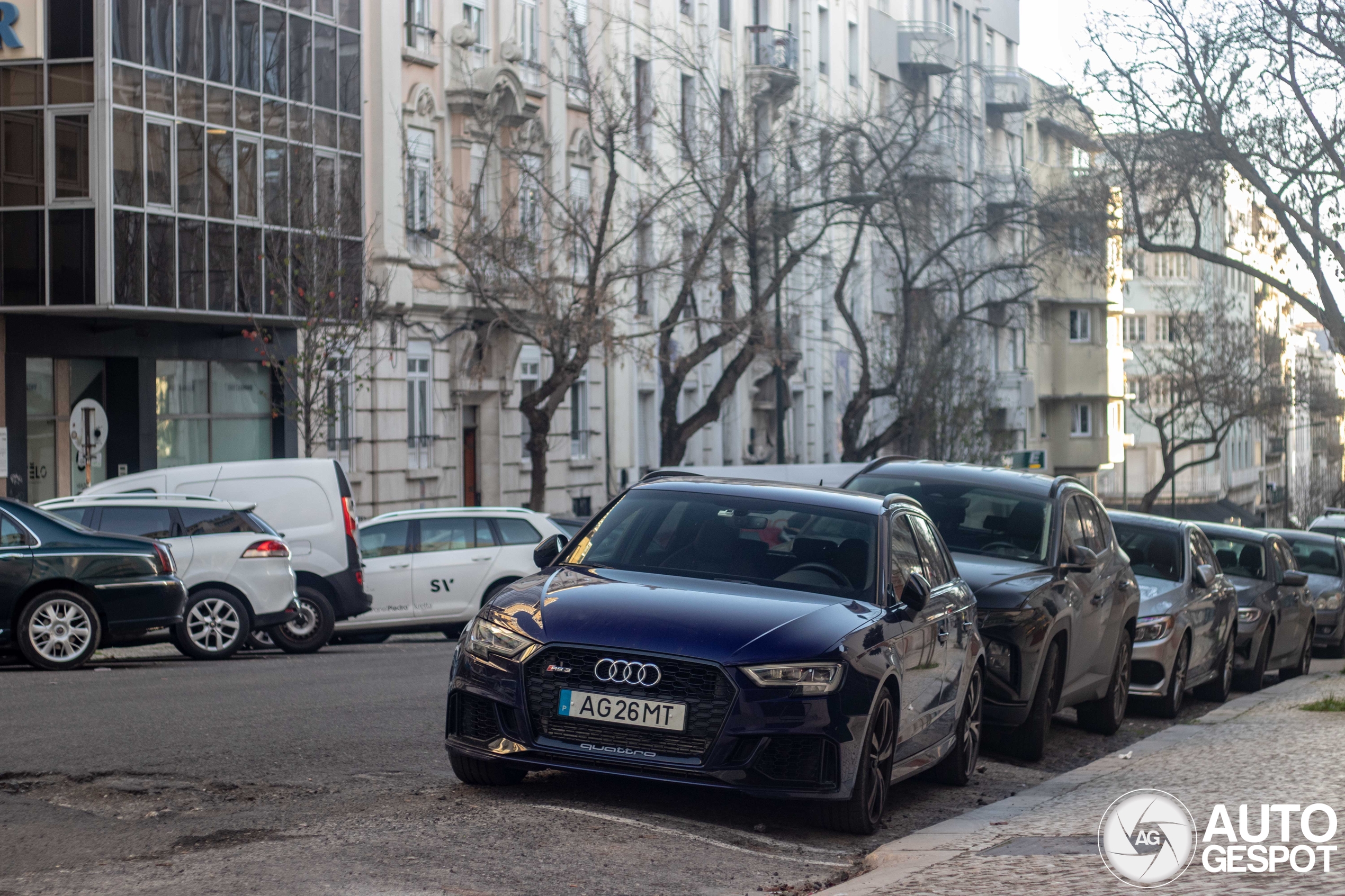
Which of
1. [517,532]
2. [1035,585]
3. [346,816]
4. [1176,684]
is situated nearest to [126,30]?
[517,532]

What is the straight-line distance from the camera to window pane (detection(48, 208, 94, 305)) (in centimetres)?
2734

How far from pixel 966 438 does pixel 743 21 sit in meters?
12.4

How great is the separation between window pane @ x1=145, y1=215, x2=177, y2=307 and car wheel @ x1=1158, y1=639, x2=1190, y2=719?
59.3 feet

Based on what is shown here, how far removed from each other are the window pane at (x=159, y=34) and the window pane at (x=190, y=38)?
0.18 m

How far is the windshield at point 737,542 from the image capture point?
8.69 meters

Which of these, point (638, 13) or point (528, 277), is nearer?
point (528, 277)

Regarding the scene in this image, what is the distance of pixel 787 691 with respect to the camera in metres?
7.59

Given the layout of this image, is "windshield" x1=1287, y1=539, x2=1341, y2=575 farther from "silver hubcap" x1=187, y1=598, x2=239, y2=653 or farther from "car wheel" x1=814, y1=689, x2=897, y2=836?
"car wheel" x1=814, y1=689, x2=897, y2=836

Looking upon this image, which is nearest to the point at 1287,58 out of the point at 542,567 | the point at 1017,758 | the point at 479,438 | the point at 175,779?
the point at 1017,758

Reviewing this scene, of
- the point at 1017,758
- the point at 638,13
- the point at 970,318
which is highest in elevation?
the point at 638,13

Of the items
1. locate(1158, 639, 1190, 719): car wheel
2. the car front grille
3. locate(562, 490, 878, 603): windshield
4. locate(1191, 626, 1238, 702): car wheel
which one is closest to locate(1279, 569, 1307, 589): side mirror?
locate(1191, 626, 1238, 702): car wheel

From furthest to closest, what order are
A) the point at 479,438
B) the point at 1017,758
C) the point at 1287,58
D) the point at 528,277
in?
the point at 479,438 < the point at 528,277 < the point at 1287,58 < the point at 1017,758

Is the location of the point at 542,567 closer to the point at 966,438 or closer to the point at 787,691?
the point at 787,691

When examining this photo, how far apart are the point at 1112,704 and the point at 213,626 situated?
8790mm
